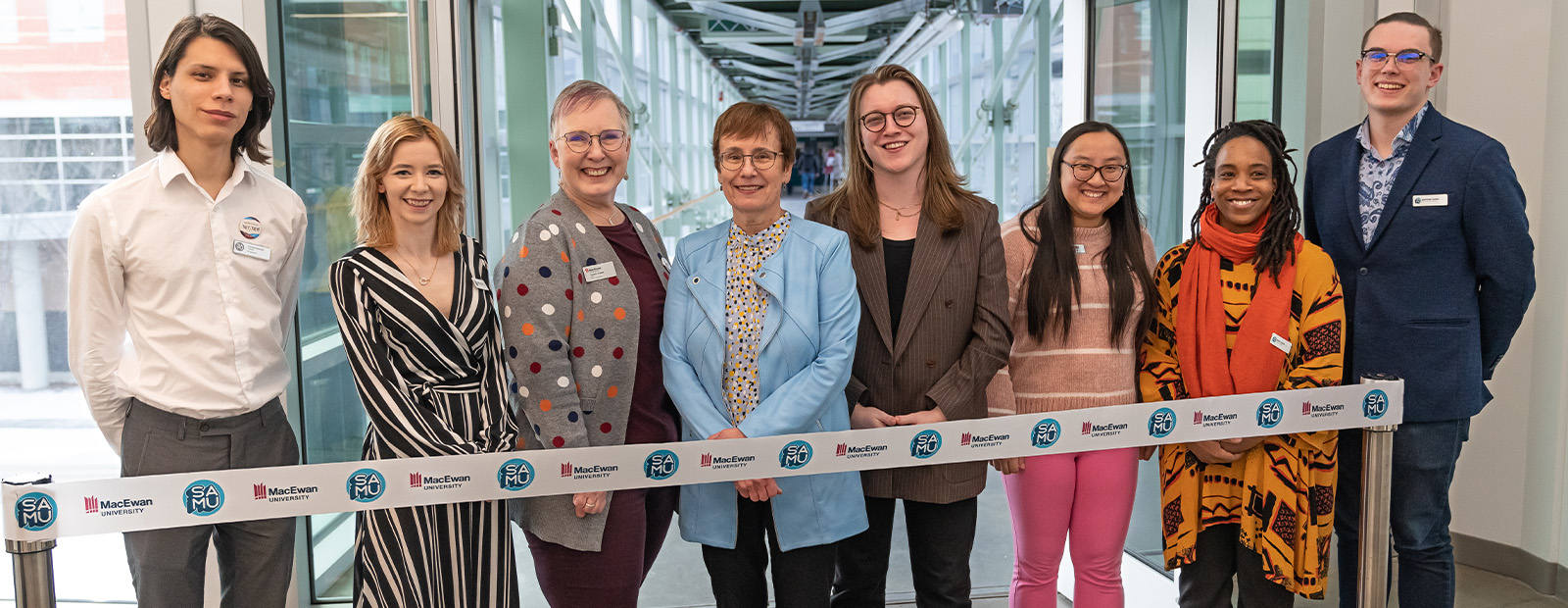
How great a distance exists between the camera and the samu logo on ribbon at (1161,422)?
Answer: 2.41m

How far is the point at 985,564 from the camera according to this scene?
13.8 ft

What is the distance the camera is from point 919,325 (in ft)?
7.98

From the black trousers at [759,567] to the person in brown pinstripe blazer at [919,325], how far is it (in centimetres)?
19

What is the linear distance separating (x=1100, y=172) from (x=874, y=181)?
0.57 meters

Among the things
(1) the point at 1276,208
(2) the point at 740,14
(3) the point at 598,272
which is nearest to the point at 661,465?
(3) the point at 598,272

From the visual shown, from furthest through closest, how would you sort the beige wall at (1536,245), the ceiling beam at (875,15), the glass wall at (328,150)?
the ceiling beam at (875,15) → the beige wall at (1536,245) → the glass wall at (328,150)

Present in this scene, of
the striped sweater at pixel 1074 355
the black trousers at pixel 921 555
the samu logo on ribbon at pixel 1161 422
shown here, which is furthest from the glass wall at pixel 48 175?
the samu logo on ribbon at pixel 1161 422

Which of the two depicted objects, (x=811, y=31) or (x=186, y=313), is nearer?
(x=186, y=313)

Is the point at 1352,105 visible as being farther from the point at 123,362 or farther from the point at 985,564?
the point at 123,362

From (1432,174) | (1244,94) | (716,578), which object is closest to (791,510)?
(716,578)

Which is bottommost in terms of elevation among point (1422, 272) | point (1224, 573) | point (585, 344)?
point (1224, 573)

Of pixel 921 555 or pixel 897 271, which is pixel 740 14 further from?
pixel 921 555

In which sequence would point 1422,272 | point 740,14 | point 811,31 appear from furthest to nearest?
point 811,31, point 740,14, point 1422,272

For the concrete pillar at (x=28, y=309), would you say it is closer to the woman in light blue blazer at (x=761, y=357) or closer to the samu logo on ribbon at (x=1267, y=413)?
the woman in light blue blazer at (x=761, y=357)
